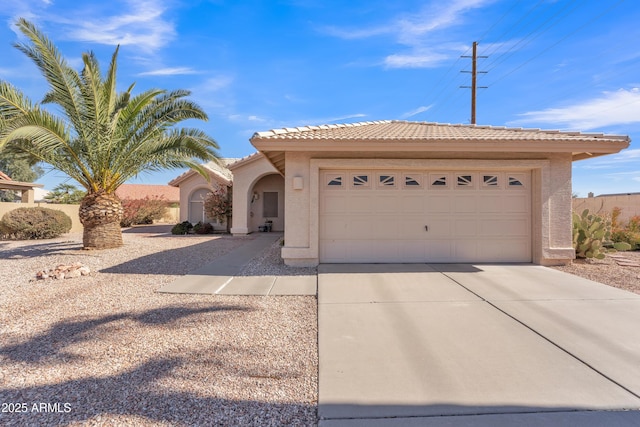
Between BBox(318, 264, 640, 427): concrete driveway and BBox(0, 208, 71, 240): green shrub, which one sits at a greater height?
BBox(0, 208, 71, 240): green shrub

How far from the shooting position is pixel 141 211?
28.4m

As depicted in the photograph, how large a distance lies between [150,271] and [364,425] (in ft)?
25.0

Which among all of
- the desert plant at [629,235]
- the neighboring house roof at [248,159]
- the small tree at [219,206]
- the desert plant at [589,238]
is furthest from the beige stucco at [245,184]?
the desert plant at [629,235]

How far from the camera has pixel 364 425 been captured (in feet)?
9.68

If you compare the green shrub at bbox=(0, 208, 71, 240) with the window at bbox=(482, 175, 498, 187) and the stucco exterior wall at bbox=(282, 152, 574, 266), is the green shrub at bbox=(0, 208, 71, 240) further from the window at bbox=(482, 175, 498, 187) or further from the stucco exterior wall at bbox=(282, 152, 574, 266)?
the window at bbox=(482, 175, 498, 187)

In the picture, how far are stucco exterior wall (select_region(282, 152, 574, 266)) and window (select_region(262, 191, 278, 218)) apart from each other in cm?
1159

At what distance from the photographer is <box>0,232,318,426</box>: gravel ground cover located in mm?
3123

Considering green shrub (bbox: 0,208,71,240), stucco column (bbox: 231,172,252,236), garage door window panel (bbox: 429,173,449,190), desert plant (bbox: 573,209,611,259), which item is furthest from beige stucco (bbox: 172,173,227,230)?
desert plant (bbox: 573,209,611,259)

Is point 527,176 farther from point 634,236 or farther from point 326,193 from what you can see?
point 634,236

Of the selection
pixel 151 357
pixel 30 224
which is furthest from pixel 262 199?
pixel 151 357

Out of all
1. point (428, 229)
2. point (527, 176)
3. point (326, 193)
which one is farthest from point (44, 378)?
point (527, 176)

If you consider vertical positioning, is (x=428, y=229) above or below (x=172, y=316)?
above

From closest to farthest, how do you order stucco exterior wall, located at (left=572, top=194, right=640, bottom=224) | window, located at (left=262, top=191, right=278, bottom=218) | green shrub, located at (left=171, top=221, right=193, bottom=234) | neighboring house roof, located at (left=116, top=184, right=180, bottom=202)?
stucco exterior wall, located at (left=572, top=194, right=640, bottom=224) → green shrub, located at (left=171, top=221, right=193, bottom=234) → window, located at (left=262, top=191, right=278, bottom=218) → neighboring house roof, located at (left=116, top=184, right=180, bottom=202)

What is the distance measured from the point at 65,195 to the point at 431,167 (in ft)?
98.7
